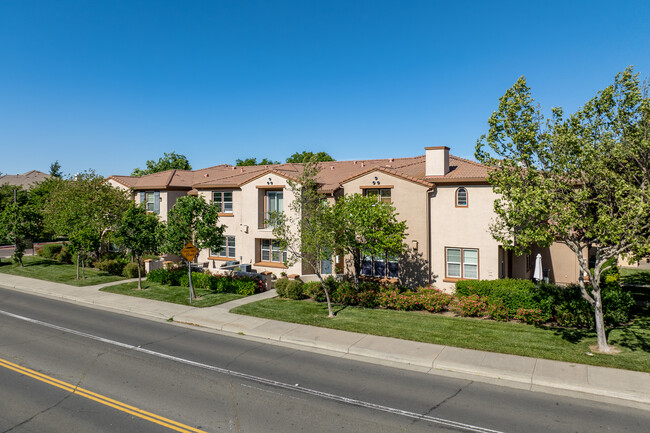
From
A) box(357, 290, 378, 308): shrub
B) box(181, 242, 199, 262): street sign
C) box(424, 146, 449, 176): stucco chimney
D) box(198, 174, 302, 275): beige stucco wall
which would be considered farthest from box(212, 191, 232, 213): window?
box(424, 146, 449, 176): stucco chimney

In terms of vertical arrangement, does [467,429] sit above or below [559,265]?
below

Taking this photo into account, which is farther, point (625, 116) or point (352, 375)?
point (625, 116)

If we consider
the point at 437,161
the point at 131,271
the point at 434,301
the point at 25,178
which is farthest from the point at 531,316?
the point at 25,178

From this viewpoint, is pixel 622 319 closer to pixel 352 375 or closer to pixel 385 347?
pixel 385 347

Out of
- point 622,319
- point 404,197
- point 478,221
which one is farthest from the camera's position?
point 404,197

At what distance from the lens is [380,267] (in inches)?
955

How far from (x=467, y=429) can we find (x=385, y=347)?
5.53 m

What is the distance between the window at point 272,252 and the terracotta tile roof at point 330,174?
4470mm

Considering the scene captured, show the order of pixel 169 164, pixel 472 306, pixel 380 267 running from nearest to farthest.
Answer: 1. pixel 472 306
2. pixel 380 267
3. pixel 169 164

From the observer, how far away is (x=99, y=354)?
14.1 meters

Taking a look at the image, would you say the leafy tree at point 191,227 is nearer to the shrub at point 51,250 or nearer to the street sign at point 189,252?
the street sign at point 189,252

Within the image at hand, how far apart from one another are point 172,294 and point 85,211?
41.3 ft

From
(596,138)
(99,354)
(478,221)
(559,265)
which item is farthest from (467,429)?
(559,265)

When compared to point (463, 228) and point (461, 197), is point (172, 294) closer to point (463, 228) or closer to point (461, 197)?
point (463, 228)
